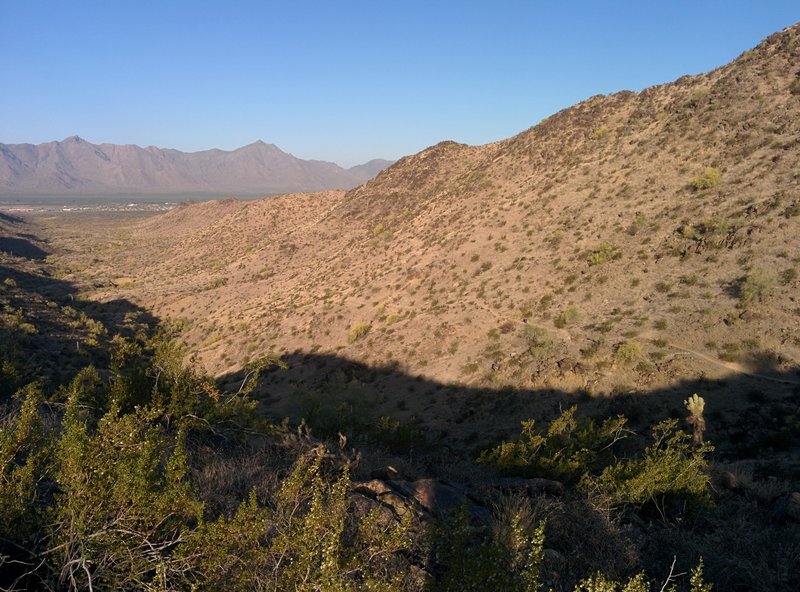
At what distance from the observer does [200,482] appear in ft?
17.3

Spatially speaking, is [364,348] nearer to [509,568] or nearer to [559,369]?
[559,369]

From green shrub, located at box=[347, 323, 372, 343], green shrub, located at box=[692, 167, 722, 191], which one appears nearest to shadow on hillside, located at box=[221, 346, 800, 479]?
green shrub, located at box=[347, 323, 372, 343]

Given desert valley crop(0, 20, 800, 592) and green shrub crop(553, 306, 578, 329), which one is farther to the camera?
green shrub crop(553, 306, 578, 329)

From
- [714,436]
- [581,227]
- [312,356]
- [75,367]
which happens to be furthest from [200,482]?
[581,227]

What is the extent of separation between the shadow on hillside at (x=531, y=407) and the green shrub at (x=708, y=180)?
45.4ft

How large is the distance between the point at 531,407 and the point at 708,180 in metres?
17.9

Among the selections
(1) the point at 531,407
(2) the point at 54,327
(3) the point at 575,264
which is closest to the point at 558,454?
(1) the point at 531,407

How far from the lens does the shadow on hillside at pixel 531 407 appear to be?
11366 millimetres

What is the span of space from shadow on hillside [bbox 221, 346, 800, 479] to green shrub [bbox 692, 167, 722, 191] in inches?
544

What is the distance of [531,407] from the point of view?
15.1m

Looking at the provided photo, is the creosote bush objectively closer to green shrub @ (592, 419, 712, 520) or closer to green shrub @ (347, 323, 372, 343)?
green shrub @ (592, 419, 712, 520)

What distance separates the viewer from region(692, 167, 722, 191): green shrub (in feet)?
79.3

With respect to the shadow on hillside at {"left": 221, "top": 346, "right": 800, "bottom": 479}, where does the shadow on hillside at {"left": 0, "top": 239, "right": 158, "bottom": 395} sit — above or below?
below

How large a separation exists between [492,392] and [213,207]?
93.3 meters
